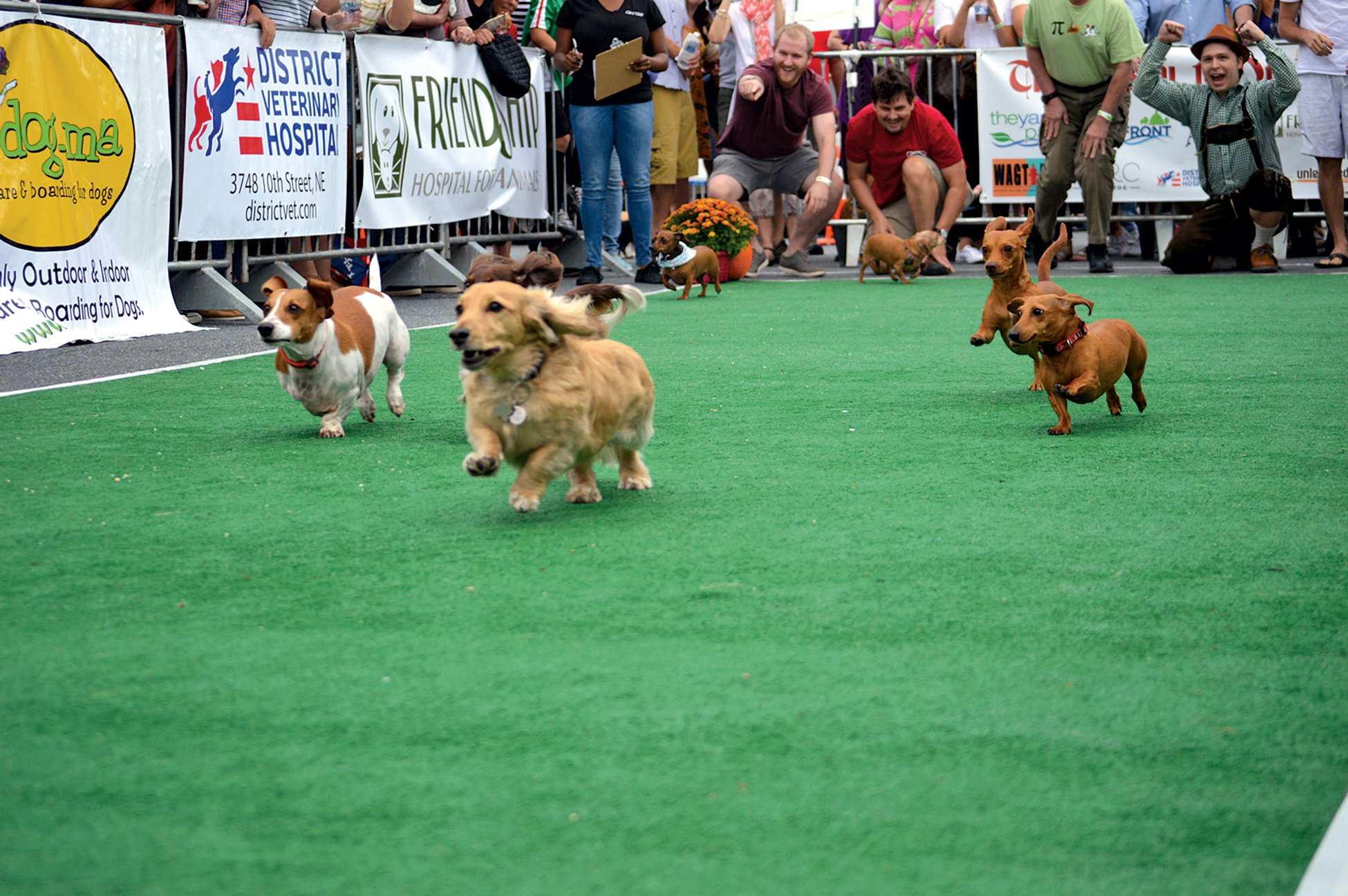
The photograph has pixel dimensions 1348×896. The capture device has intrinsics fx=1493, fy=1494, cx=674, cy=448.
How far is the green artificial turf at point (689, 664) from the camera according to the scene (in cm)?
193

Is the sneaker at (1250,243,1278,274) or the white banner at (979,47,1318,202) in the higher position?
the white banner at (979,47,1318,202)

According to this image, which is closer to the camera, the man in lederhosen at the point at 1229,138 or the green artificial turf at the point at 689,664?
the green artificial turf at the point at 689,664

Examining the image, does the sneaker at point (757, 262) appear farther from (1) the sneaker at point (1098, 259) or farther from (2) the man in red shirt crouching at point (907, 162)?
(1) the sneaker at point (1098, 259)

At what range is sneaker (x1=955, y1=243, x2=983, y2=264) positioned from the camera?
46.3 feet

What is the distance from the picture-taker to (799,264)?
1303 centimetres

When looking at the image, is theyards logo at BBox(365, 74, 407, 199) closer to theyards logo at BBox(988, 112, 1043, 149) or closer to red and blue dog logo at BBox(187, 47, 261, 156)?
red and blue dog logo at BBox(187, 47, 261, 156)

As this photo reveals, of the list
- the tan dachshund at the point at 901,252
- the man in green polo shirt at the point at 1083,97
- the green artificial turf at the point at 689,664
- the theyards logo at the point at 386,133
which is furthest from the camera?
the man in green polo shirt at the point at 1083,97

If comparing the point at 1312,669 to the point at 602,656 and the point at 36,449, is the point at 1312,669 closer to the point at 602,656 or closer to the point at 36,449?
the point at 602,656

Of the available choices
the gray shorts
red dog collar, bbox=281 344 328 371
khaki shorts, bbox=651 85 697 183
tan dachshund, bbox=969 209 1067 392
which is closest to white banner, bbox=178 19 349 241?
khaki shorts, bbox=651 85 697 183

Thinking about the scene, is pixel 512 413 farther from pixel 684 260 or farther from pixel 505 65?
pixel 505 65

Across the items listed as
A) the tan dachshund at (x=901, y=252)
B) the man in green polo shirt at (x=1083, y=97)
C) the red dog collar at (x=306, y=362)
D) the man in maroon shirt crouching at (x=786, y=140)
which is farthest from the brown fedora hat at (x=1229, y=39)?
the red dog collar at (x=306, y=362)

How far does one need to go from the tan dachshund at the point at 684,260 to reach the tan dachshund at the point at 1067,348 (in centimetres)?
574

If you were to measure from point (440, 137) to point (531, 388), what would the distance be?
781cm

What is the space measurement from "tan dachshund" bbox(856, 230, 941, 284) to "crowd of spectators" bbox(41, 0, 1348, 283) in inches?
21.3
